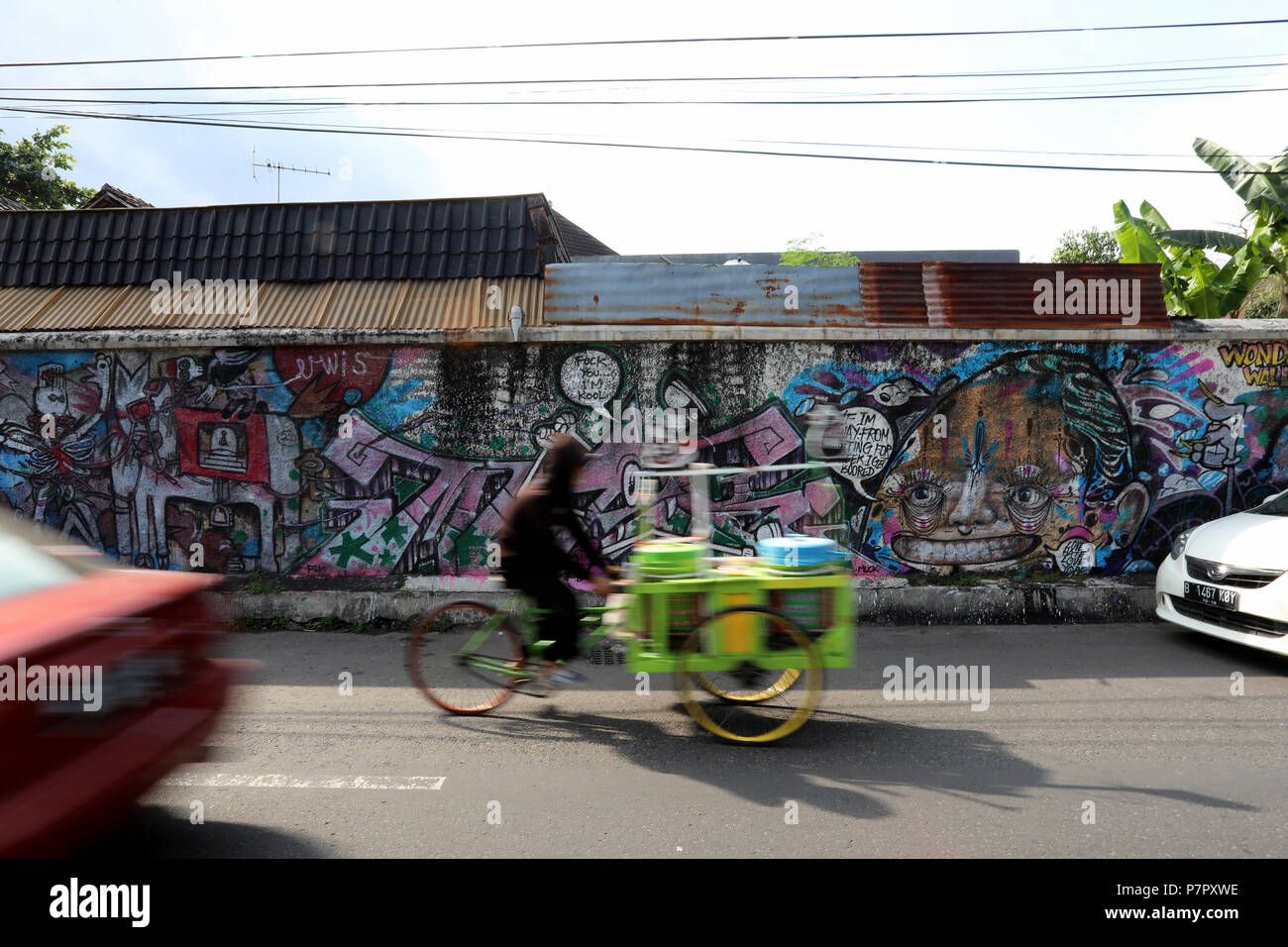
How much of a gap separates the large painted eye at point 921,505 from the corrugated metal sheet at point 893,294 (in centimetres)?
157

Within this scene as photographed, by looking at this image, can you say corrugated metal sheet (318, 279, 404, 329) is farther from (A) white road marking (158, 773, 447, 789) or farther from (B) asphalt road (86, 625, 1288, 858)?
(A) white road marking (158, 773, 447, 789)

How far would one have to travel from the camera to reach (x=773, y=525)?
7.86m

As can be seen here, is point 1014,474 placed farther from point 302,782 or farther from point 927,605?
point 302,782

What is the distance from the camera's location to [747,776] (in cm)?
405

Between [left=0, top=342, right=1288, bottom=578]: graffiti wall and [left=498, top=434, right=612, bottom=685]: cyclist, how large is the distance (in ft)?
9.78

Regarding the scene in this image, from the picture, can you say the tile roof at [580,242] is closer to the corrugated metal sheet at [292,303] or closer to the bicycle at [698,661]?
the corrugated metal sheet at [292,303]

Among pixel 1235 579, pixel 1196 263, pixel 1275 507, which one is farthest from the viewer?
pixel 1196 263

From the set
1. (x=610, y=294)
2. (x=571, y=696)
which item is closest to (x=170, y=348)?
(x=610, y=294)

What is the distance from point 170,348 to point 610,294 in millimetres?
4267

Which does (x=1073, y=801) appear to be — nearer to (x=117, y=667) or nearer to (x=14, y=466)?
(x=117, y=667)

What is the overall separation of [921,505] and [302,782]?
593 cm

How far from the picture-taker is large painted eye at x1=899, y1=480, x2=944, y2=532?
7832 millimetres

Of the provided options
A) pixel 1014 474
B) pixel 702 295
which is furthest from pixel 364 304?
pixel 1014 474

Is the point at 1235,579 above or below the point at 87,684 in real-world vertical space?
below
